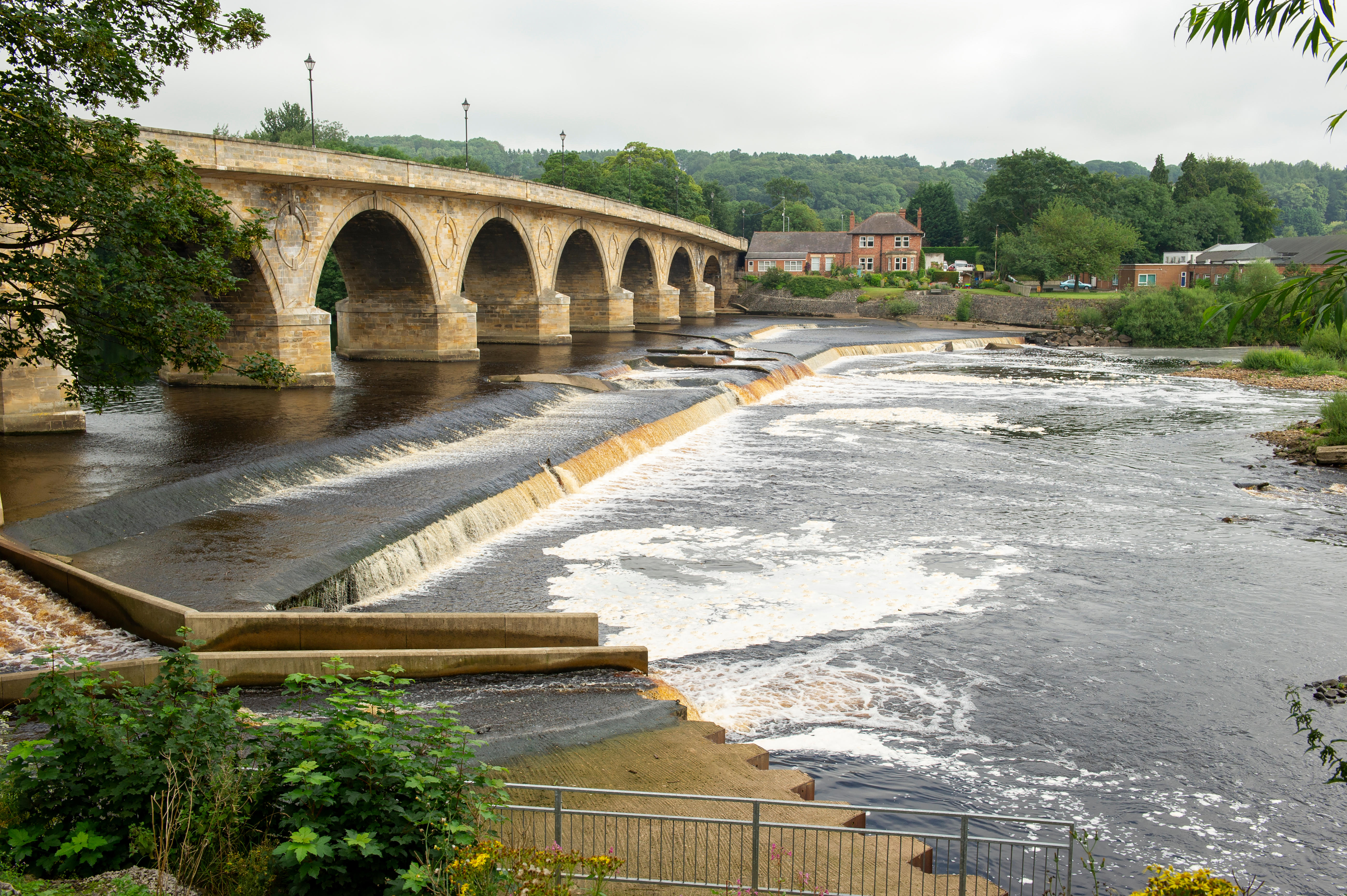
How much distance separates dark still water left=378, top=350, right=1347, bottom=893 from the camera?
8.85m

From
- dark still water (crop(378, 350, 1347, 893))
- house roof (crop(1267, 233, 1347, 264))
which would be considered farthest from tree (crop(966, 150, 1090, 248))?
dark still water (crop(378, 350, 1347, 893))

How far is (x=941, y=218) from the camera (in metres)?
111

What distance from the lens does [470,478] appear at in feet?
57.7

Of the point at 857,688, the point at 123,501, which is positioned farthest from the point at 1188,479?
the point at 123,501

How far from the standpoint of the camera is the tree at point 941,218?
11062 centimetres

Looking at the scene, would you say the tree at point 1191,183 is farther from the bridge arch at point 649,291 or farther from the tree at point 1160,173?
the bridge arch at point 649,291

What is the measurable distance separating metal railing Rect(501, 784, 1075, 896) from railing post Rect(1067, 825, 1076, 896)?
0.15ft

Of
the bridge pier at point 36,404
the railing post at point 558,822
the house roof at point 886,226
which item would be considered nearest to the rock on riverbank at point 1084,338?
the house roof at point 886,226

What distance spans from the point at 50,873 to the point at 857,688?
753 cm

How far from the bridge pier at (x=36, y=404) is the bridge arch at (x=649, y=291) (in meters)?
A: 45.0

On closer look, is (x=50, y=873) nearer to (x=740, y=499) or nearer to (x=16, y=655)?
(x=16, y=655)

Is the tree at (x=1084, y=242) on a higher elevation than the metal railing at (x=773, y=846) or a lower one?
higher

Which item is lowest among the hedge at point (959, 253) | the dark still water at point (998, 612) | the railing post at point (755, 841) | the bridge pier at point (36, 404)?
the dark still water at point (998, 612)

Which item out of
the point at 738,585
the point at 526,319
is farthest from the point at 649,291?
the point at 738,585
